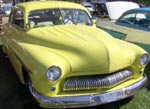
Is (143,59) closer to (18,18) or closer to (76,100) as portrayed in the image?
(76,100)

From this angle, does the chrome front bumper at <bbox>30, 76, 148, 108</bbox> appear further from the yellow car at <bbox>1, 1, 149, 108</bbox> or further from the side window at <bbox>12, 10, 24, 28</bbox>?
the side window at <bbox>12, 10, 24, 28</bbox>

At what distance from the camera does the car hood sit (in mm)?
3639

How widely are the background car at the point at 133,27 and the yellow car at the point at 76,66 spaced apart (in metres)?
1.25

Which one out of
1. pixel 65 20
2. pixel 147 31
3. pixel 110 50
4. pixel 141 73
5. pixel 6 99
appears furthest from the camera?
pixel 147 31

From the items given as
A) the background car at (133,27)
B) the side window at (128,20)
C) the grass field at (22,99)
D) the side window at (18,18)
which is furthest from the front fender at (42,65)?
the side window at (128,20)

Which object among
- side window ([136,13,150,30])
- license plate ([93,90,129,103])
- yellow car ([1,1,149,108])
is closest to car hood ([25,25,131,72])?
yellow car ([1,1,149,108])

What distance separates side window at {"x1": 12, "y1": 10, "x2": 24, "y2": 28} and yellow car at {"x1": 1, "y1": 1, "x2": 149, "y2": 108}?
1.37ft

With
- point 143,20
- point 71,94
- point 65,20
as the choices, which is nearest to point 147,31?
point 143,20

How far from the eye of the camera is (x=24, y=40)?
Answer: 183 inches

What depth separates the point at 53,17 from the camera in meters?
4.95

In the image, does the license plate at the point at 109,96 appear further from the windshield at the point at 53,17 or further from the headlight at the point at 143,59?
the windshield at the point at 53,17

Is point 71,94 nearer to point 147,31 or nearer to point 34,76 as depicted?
point 34,76

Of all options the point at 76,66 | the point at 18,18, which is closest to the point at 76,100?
the point at 76,66

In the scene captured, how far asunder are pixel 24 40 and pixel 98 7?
1021 cm
